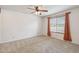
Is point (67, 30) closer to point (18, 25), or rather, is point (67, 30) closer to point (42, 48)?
point (42, 48)

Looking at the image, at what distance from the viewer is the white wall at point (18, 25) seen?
4.27 meters

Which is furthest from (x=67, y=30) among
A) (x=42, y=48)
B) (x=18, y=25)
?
(x=18, y=25)

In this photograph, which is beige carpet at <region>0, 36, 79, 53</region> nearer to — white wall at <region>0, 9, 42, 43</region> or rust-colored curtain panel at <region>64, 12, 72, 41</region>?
rust-colored curtain panel at <region>64, 12, 72, 41</region>

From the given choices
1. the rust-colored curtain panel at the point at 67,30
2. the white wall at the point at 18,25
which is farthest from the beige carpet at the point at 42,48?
the white wall at the point at 18,25

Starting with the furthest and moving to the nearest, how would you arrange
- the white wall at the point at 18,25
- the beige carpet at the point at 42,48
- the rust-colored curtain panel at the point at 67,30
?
the white wall at the point at 18,25, the rust-colored curtain panel at the point at 67,30, the beige carpet at the point at 42,48

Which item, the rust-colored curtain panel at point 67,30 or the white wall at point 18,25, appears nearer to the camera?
the rust-colored curtain panel at point 67,30

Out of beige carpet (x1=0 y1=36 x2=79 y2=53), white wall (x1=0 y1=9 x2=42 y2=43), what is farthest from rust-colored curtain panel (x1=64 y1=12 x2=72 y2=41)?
white wall (x1=0 y1=9 x2=42 y2=43)

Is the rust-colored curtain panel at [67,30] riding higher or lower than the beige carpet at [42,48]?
higher

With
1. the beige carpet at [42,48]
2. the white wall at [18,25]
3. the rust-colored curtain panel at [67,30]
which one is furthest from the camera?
the white wall at [18,25]

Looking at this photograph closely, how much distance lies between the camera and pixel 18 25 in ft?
17.0

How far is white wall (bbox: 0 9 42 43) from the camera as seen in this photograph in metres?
4.27

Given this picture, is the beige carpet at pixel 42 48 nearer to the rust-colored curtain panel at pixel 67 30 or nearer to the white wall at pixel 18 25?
the rust-colored curtain panel at pixel 67 30
